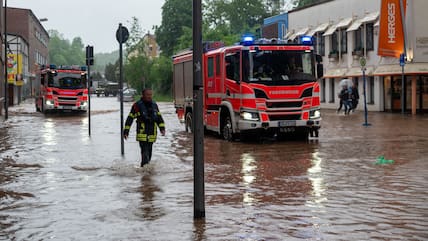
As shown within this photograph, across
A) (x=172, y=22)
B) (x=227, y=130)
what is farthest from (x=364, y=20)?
(x=172, y=22)

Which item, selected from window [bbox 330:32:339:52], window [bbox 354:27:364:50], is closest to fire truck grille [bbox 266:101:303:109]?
window [bbox 354:27:364:50]

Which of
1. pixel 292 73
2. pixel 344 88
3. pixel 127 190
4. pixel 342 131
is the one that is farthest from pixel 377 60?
pixel 127 190

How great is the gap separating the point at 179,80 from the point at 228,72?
5850 mm

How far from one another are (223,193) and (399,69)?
88.8 feet

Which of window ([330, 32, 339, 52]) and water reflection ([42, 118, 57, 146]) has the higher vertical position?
window ([330, 32, 339, 52])

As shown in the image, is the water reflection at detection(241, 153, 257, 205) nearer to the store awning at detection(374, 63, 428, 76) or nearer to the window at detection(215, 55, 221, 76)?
the window at detection(215, 55, 221, 76)

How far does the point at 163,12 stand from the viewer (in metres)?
95.0

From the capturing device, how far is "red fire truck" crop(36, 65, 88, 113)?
123 ft

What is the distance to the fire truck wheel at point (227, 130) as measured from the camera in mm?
19102

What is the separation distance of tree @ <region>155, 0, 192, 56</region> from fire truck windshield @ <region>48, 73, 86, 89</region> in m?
55.0

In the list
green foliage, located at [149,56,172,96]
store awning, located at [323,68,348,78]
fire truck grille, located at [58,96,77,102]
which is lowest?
fire truck grille, located at [58,96,77,102]

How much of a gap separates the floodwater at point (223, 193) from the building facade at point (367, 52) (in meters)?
14.3

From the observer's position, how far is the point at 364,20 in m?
39.1

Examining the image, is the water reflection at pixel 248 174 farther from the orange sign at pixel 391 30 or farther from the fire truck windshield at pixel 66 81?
the fire truck windshield at pixel 66 81
